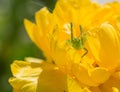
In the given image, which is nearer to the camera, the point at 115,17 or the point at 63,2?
the point at 115,17

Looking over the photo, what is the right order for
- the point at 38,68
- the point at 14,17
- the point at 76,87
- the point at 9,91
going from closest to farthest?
1. the point at 76,87
2. the point at 38,68
3. the point at 9,91
4. the point at 14,17

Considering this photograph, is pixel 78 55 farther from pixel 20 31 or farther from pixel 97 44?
pixel 20 31

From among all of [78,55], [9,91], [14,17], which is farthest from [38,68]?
[14,17]

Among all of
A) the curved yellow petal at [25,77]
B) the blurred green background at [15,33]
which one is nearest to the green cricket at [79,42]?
the curved yellow petal at [25,77]

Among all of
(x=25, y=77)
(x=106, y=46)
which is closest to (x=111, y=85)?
(x=106, y=46)

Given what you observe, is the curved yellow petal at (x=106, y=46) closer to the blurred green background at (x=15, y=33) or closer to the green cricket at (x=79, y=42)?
the green cricket at (x=79, y=42)

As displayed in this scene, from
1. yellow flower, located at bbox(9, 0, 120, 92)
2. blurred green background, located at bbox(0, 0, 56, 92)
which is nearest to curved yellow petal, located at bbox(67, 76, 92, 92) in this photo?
yellow flower, located at bbox(9, 0, 120, 92)

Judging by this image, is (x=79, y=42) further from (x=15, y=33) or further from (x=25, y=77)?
(x=15, y=33)
